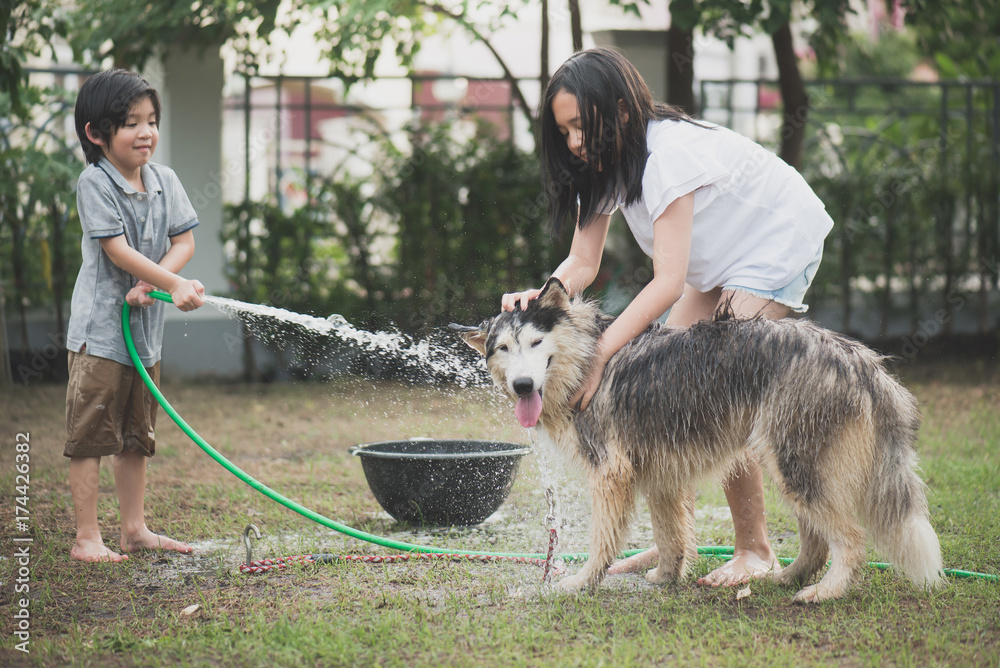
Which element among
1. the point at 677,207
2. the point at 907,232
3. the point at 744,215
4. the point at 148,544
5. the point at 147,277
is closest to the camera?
the point at 677,207

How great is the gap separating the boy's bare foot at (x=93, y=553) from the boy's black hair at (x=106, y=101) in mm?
1691

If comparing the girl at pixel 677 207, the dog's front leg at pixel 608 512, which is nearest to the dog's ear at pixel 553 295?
the girl at pixel 677 207

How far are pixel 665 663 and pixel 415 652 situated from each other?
77 cm

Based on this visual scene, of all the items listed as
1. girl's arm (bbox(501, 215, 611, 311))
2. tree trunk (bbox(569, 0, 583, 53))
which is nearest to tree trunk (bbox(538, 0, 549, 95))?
tree trunk (bbox(569, 0, 583, 53))

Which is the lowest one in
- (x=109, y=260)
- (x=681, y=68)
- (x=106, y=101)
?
(x=109, y=260)

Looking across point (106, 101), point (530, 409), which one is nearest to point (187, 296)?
point (106, 101)

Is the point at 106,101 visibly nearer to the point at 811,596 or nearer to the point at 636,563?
the point at 636,563

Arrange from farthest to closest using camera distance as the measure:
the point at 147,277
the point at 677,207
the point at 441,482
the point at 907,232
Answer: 1. the point at 907,232
2. the point at 441,482
3. the point at 147,277
4. the point at 677,207

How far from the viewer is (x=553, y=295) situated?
319cm

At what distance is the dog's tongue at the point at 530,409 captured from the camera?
309 centimetres

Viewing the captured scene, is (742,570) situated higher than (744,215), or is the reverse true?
(744,215)

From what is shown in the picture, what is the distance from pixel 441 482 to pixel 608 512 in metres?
1.12

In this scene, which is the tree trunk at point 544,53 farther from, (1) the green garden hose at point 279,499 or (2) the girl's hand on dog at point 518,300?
(1) the green garden hose at point 279,499

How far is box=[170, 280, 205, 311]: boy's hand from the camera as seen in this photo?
350cm
